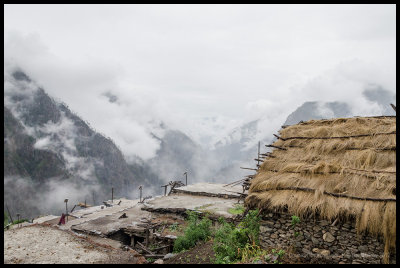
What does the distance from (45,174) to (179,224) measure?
321 feet

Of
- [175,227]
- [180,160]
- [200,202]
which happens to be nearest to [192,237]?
[175,227]

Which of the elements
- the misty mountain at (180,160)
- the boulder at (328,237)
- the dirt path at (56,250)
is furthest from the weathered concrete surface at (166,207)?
the misty mountain at (180,160)

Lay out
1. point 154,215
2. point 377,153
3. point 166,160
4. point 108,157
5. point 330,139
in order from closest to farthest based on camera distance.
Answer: point 377,153 < point 330,139 < point 154,215 < point 108,157 < point 166,160

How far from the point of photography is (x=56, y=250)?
531 inches

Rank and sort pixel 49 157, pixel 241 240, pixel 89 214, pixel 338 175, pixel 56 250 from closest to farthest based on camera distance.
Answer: pixel 338 175 < pixel 241 240 < pixel 56 250 < pixel 89 214 < pixel 49 157

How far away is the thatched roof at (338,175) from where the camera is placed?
7969 millimetres

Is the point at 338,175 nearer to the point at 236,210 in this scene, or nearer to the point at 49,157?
the point at 236,210

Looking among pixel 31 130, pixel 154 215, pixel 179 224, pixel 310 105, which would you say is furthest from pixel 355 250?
pixel 310 105

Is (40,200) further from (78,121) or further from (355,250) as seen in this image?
(355,250)

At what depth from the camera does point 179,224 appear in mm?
17078

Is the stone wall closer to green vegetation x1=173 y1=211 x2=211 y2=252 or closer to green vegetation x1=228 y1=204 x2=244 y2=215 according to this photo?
green vegetation x1=173 y1=211 x2=211 y2=252

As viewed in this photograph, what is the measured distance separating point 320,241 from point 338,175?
2.39 metres

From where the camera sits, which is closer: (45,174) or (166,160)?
(45,174)

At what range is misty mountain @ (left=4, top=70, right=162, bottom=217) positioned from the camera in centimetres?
8871
